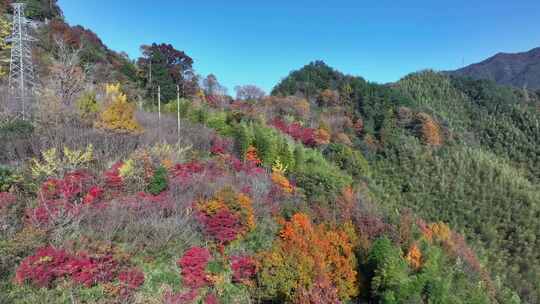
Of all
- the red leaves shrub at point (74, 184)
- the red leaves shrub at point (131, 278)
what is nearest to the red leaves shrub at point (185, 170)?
the red leaves shrub at point (74, 184)

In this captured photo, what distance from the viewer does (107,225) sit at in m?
7.43

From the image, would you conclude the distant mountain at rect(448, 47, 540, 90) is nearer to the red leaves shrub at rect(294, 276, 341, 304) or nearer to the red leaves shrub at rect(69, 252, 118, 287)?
the red leaves shrub at rect(294, 276, 341, 304)

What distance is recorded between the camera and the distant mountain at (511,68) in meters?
66.2

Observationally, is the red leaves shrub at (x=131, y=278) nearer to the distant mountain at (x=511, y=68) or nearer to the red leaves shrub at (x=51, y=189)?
the red leaves shrub at (x=51, y=189)

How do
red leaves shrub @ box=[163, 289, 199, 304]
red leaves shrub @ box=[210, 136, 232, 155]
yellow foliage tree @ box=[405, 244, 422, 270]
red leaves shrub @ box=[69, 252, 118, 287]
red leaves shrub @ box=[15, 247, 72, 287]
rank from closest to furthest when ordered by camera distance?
red leaves shrub @ box=[15, 247, 72, 287]
red leaves shrub @ box=[69, 252, 118, 287]
red leaves shrub @ box=[163, 289, 199, 304]
yellow foliage tree @ box=[405, 244, 422, 270]
red leaves shrub @ box=[210, 136, 232, 155]

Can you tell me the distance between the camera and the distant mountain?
2606 inches

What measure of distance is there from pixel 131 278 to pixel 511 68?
93936mm

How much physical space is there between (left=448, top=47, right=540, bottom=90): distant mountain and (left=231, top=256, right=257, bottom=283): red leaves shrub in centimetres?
7318

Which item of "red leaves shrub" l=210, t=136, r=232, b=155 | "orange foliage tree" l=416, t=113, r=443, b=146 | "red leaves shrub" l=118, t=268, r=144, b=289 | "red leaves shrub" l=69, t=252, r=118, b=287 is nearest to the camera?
"red leaves shrub" l=69, t=252, r=118, b=287

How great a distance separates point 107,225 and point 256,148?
420 inches

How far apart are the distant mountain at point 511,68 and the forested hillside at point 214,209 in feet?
163

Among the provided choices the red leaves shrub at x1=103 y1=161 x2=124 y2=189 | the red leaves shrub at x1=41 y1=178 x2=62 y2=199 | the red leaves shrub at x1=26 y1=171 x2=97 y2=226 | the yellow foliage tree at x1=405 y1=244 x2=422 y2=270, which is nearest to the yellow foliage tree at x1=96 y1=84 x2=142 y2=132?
the red leaves shrub at x1=26 y1=171 x2=97 y2=226

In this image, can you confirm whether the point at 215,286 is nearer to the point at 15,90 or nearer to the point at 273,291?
the point at 273,291

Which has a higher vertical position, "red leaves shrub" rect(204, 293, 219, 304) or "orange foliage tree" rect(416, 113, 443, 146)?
"orange foliage tree" rect(416, 113, 443, 146)
